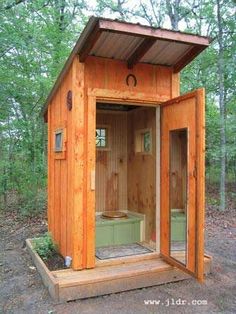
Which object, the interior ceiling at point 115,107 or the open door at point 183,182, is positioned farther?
the interior ceiling at point 115,107

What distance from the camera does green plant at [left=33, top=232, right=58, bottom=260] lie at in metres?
3.86

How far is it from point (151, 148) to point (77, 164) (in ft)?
4.58

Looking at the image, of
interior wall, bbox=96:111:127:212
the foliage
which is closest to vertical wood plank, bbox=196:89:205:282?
interior wall, bbox=96:111:127:212

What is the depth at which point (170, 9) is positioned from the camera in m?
9.54

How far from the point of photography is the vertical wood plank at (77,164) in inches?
128

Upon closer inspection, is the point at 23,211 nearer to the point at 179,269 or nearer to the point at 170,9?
the point at 179,269

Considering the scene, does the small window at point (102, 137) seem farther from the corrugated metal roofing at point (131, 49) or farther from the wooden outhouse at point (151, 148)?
the corrugated metal roofing at point (131, 49)

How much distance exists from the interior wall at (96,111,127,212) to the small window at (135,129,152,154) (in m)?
0.42

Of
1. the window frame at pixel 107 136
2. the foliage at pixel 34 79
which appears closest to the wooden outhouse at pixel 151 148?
the window frame at pixel 107 136

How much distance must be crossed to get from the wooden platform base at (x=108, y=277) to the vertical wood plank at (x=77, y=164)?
0.23 metres

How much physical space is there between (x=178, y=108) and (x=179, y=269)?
1766mm

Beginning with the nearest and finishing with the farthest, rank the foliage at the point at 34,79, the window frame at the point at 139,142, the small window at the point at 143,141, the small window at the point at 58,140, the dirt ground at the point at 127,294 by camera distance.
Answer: the dirt ground at the point at 127,294 < the small window at the point at 58,140 < the small window at the point at 143,141 < the window frame at the point at 139,142 < the foliage at the point at 34,79

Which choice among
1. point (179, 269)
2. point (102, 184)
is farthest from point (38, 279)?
point (102, 184)

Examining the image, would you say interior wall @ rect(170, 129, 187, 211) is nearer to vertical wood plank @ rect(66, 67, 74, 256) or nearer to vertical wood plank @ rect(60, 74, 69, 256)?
vertical wood plank @ rect(66, 67, 74, 256)
